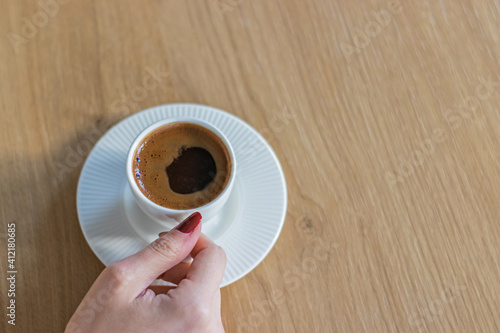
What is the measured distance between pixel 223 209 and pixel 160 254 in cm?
18

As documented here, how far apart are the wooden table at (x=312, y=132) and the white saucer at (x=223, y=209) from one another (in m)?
0.06

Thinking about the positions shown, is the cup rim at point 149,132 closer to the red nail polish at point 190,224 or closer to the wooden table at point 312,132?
the red nail polish at point 190,224

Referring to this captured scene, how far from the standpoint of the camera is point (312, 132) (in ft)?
2.94

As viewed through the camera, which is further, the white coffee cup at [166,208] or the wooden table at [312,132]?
the wooden table at [312,132]

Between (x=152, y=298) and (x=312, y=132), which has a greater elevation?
(x=312, y=132)

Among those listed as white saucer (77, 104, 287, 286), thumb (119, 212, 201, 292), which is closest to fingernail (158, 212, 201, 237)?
thumb (119, 212, 201, 292)

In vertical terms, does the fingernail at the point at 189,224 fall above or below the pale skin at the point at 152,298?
above

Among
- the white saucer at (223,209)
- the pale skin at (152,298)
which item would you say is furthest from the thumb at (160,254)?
the white saucer at (223,209)

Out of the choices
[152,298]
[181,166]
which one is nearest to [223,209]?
[181,166]

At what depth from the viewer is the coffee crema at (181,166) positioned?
0.75 metres

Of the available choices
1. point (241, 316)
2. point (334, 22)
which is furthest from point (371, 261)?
point (334, 22)

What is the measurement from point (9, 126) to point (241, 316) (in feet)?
1.89

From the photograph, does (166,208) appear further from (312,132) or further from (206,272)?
(312,132)

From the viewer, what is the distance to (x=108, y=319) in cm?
63
